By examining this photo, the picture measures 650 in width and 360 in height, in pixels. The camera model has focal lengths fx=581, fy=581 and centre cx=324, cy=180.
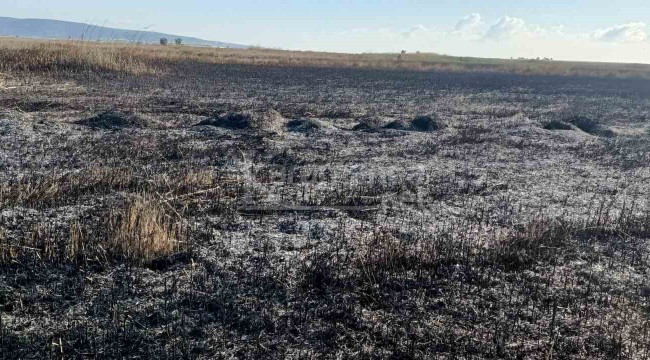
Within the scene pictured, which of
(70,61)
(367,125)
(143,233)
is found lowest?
(143,233)

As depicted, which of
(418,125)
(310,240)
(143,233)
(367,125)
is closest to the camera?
(143,233)

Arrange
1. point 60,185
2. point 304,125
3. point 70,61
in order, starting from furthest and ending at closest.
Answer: point 70,61
point 304,125
point 60,185

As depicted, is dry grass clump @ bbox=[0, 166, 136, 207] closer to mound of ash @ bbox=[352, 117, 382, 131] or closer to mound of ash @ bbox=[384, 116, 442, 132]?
mound of ash @ bbox=[352, 117, 382, 131]

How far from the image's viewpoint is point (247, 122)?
42.8ft

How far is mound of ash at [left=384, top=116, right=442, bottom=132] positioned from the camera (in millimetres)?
14245

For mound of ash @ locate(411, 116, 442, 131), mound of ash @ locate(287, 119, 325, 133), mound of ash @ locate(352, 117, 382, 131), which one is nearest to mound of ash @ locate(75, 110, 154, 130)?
mound of ash @ locate(287, 119, 325, 133)

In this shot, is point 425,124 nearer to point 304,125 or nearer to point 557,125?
point 304,125

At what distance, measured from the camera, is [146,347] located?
13.4 ft

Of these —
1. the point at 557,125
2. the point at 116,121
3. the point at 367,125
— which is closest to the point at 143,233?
the point at 116,121

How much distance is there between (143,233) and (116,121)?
721cm

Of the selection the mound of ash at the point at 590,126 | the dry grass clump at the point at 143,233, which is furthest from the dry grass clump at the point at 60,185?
the mound of ash at the point at 590,126

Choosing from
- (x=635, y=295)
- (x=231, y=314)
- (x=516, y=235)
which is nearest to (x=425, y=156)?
(x=516, y=235)

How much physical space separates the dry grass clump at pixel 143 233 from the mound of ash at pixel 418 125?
869 cm

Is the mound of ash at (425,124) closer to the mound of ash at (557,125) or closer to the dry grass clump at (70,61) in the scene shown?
the mound of ash at (557,125)
